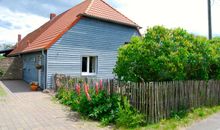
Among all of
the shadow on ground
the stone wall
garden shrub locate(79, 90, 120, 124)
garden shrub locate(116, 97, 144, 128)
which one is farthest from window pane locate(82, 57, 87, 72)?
garden shrub locate(116, 97, 144, 128)

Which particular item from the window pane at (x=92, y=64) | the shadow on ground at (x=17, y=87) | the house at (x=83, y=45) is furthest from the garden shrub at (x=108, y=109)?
→ the window pane at (x=92, y=64)

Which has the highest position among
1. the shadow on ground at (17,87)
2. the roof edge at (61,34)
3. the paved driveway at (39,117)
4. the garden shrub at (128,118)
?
the roof edge at (61,34)

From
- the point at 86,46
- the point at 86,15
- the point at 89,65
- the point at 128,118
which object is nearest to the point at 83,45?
the point at 86,46

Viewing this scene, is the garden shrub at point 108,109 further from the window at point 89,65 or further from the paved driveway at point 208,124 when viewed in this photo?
the window at point 89,65

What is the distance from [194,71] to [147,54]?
2.42m

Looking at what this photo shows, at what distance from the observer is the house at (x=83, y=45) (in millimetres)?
15195

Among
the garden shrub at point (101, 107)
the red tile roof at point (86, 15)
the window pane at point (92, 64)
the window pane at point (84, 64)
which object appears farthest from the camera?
the window pane at point (92, 64)

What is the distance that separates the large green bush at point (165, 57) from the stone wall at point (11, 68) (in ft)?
55.0

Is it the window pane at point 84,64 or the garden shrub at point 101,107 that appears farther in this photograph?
the window pane at point 84,64

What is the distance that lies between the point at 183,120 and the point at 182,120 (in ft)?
0.10

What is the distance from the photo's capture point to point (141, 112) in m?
7.25

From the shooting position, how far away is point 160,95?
7543 millimetres

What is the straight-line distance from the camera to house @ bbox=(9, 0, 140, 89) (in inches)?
598

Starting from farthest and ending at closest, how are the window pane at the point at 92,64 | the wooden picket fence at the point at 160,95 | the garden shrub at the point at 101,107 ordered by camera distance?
the window pane at the point at 92,64, the garden shrub at the point at 101,107, the wooden picket fence at the point at 160,95
